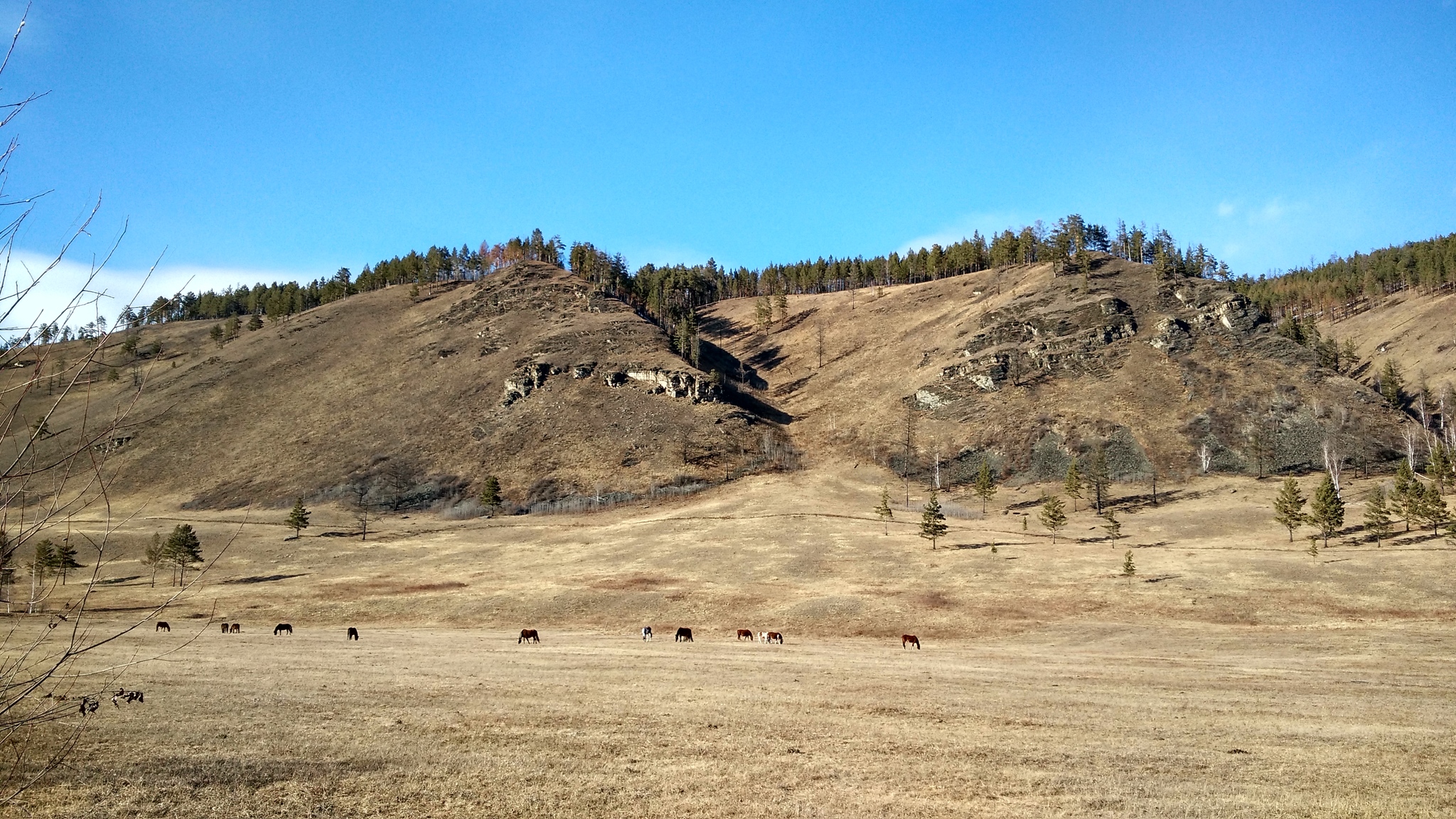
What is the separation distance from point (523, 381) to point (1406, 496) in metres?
135

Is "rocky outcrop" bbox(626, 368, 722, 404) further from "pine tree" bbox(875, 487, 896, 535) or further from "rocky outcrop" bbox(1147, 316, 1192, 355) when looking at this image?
"rocky outcrop" bbox(1147, 316, 1192, 355)

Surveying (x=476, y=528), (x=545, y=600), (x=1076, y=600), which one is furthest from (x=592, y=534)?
(x=1076, y=600)

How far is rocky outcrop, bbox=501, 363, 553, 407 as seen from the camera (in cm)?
15688

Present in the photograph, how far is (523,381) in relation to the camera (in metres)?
159

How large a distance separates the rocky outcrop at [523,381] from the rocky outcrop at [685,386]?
21.9 metres

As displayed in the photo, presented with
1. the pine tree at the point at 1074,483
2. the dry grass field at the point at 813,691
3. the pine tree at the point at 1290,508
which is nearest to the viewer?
the dry grass field at the point at 813,691

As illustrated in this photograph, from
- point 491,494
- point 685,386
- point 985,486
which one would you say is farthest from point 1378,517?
point 685,386

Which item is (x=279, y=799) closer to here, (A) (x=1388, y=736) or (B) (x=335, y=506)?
(A) (x=1388, y=736)

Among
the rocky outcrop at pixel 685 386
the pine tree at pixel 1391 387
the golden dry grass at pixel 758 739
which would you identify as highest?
the rocky outcrop at pixel 685 386

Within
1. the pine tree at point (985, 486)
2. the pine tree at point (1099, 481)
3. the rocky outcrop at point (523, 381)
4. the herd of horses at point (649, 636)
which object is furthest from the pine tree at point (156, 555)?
the pine tree at point (1099, 481)

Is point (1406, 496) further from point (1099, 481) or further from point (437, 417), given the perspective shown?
point (437, 417)

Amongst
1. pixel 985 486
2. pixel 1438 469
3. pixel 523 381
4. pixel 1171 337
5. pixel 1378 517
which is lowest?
pixel 1378 517

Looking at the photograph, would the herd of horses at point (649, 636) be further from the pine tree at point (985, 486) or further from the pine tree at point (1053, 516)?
the pine tree at point (985, 486)

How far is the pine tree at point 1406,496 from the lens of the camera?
75125 millimetres
